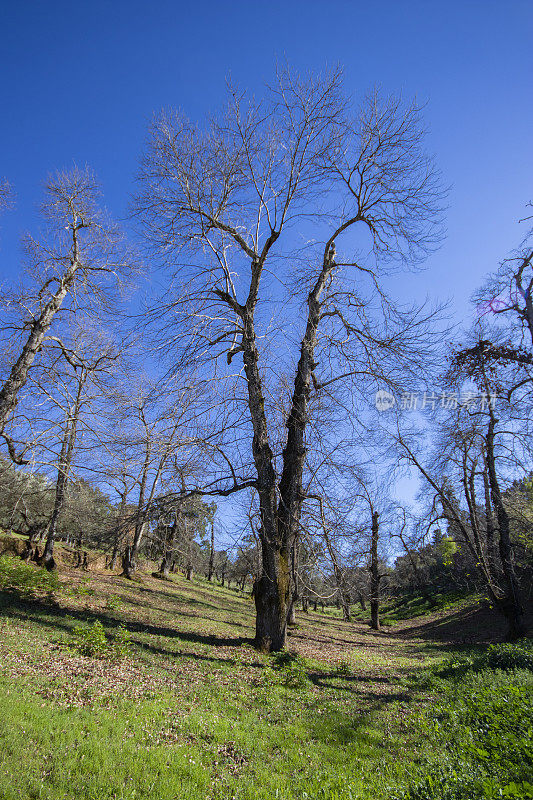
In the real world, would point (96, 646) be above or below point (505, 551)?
below

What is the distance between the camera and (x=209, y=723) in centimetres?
512

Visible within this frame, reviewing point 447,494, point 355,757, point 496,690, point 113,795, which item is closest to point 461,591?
point 447,494

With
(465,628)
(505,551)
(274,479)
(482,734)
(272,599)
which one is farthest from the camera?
(465,628)

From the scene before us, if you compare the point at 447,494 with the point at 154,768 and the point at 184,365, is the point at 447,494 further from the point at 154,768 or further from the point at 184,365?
the point at 154,768

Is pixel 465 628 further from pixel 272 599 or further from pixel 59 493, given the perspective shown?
pixel 59 493

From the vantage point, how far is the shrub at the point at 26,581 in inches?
427

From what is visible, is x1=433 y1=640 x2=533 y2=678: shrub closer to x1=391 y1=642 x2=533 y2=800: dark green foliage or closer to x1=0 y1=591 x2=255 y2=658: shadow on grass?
x1=391 y1=642 x2=533 y2=800: dark green foliage

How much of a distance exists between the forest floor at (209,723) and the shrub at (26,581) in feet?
3.11

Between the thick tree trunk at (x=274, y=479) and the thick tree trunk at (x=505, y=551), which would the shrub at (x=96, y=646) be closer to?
the thick tree trunk at (x=274, y=479)

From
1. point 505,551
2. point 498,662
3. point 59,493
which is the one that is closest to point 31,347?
point 59,493

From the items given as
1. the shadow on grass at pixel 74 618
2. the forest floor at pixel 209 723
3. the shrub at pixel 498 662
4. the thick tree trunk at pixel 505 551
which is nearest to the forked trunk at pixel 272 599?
the forest floor at pixel 209 723

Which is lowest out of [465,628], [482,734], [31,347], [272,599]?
[465,628]

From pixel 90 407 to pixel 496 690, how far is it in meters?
11.4

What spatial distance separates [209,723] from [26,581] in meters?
8.78
